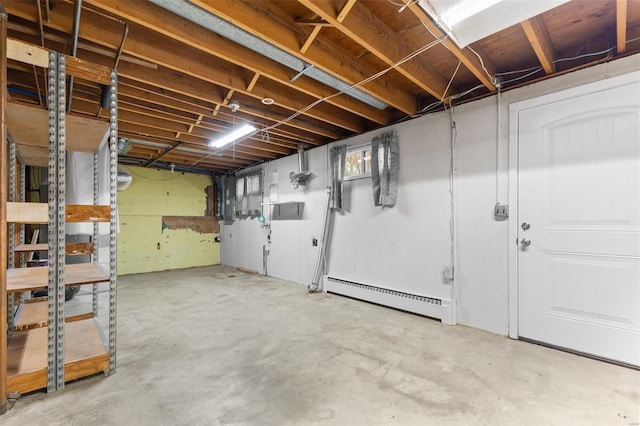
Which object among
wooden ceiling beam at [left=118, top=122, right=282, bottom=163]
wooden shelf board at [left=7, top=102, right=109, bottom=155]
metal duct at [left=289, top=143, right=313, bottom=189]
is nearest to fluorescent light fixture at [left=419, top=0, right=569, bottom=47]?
wooden shelf board at [left=7, top=102, right=109, bottom=155]

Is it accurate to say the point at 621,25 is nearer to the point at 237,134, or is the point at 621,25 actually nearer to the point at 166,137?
the point at 237,134

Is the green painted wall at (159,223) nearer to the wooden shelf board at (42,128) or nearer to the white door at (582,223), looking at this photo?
the wooden shelf board at (42,128)

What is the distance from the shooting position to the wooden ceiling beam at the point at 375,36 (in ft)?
5.82

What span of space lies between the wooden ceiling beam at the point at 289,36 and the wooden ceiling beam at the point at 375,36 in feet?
1.19

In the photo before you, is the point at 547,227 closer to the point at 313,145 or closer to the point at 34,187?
the point at 313,145

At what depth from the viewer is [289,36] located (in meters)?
2.10

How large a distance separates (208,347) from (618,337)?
3.28m

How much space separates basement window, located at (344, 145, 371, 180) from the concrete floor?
1.96m

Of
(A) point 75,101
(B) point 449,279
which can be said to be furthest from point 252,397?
(A) point 75,101

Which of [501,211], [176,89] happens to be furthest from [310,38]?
[501,211]

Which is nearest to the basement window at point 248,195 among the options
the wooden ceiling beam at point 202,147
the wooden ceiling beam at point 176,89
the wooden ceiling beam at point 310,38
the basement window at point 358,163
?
the wooden ceiling beam at point 202,147

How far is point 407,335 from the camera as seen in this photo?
9.04ft

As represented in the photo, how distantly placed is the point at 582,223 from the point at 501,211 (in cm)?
58

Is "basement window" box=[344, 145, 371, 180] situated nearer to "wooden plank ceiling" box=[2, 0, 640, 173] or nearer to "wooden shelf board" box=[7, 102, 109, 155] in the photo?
"wooden plank ceiling" box=[2, 0, 640, 173]
